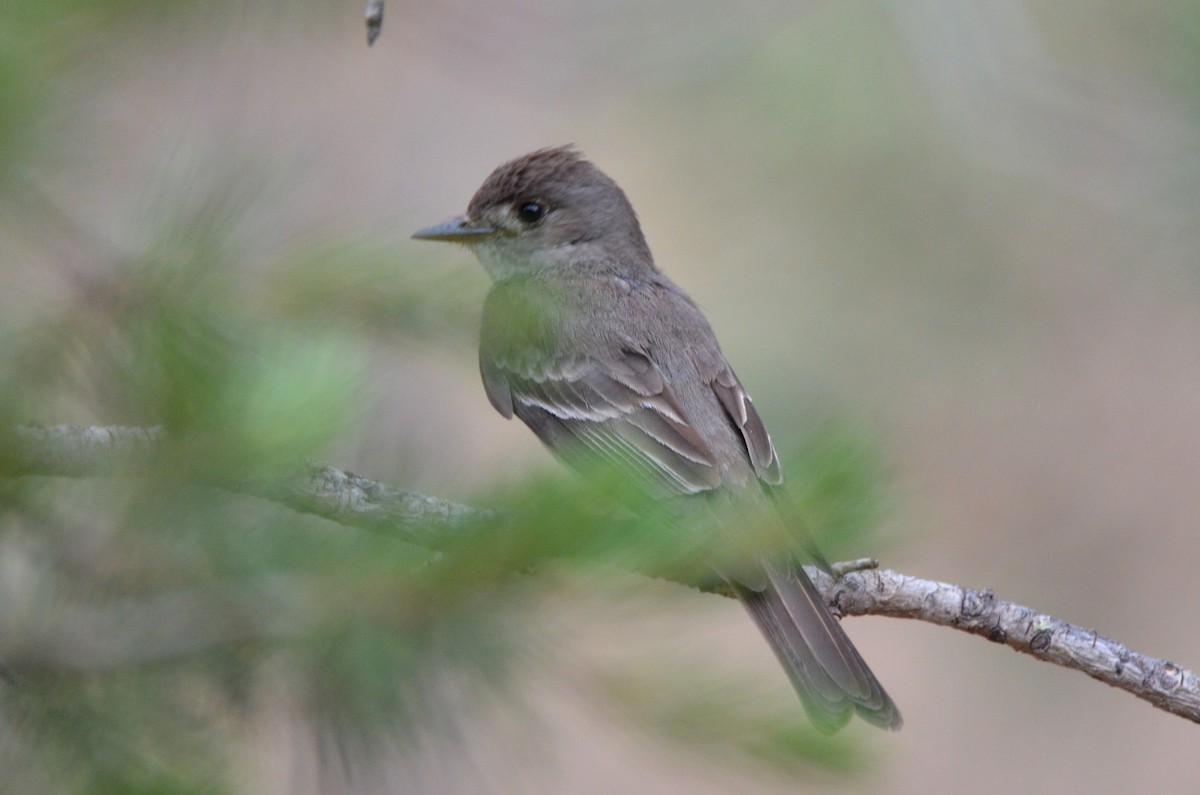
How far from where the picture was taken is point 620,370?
159 inches

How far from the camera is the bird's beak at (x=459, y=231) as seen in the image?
4.41 m

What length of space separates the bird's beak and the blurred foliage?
2.28 metres

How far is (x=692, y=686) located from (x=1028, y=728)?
584 cm

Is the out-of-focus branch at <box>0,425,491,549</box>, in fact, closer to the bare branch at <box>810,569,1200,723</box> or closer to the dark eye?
the bare branch at <box>810,569,1200,723</box>

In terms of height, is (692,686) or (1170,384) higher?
(1170,384)

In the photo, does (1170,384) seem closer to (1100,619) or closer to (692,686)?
(1100,619)

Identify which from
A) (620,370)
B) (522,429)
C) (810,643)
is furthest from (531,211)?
(810,643)

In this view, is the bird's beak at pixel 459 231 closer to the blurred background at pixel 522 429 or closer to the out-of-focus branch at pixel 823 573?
the blurred background at pixel 522 429

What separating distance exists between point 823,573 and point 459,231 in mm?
2030

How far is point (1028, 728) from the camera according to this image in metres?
6.66

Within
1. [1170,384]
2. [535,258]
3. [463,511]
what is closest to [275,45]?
[463,511]

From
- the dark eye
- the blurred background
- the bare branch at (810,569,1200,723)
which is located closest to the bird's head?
the dark eye

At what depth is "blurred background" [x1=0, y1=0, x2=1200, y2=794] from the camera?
1395 mm

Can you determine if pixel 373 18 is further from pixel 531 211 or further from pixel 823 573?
pixel 531 211
